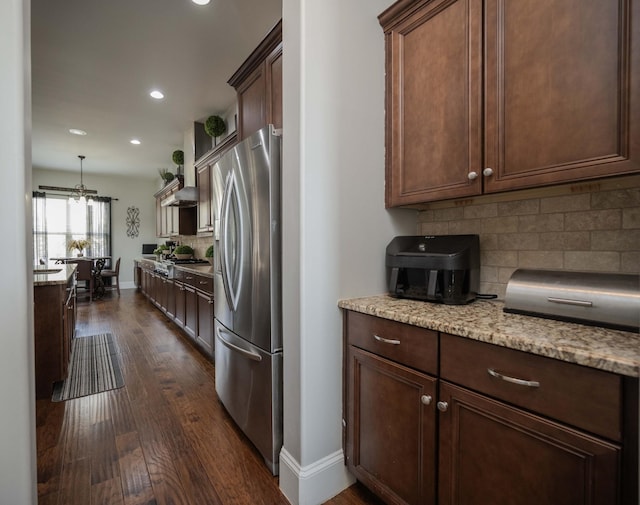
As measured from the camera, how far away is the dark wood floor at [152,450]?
4.87ft

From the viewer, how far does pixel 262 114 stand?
2104 mm

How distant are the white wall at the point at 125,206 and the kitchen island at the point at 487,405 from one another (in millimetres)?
8368

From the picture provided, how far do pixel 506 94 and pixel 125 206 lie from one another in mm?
8982

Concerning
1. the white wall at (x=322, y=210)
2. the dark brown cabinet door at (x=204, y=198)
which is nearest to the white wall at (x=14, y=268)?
the white wall at (x=322, y=210)

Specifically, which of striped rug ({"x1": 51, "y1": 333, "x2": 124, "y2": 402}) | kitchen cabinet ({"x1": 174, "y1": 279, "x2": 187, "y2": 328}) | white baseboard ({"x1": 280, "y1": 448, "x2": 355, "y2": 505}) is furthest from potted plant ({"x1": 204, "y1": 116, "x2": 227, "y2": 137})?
white baseboard ({"x1": 280, "y1": 448, "x2": 355, "y2": 505})

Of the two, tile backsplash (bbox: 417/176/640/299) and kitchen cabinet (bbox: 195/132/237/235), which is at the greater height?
kitchen cabinet (bbox: 195/132/237/235)

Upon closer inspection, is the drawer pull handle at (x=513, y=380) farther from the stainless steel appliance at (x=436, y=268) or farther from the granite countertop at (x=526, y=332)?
the stainless steel appliance at (x=436, y=268)

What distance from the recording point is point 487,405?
99cm

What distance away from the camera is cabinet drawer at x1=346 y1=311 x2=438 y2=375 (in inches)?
45.4

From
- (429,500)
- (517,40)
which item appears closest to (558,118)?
(517,40)

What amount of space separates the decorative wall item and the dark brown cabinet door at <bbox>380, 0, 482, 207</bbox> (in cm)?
834

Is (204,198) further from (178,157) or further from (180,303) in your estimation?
(178,157)

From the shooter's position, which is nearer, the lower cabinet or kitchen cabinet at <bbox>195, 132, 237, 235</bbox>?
the lower cabinet

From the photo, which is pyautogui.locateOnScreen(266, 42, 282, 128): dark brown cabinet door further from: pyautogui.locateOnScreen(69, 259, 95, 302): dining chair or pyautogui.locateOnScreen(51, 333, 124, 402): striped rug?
pyautogui.locateOnScreen(69, 259, 95, 302): dining chair
